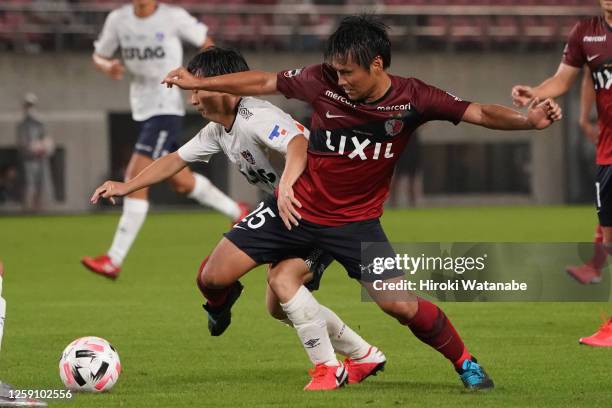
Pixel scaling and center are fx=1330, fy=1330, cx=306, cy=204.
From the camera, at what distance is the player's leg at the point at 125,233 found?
1141 cm

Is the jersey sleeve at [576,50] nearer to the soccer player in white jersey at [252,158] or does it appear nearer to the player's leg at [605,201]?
the player's leg at [605,201]

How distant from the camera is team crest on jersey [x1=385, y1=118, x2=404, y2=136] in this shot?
19.7 ft

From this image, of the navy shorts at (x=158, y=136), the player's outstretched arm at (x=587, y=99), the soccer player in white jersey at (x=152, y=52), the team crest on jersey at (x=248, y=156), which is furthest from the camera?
the soccer player in white jersey at (x=152, y=52)

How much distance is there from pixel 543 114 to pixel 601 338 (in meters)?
2.30

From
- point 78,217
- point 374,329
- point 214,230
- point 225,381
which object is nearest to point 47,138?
point 78,217

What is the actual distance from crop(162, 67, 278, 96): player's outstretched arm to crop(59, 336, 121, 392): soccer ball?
128 centimetres

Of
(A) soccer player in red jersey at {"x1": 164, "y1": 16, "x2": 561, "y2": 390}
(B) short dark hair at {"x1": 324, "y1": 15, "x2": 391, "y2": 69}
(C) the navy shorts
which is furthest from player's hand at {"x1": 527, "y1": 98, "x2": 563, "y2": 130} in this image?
(C) the navy shorts

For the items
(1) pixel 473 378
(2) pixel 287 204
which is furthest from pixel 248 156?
(1) pixel 473 378

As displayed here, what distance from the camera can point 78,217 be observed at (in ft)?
73.3

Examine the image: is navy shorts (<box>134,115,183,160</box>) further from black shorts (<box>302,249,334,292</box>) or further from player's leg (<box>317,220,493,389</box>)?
player's leg (<box>317,220,493,389</box>)

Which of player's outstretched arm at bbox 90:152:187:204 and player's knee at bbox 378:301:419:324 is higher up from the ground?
player's outstretched arm at bbox 90:152:187:204

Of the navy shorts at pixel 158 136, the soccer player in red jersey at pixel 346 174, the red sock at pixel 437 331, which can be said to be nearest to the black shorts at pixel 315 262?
the soccer player in red jersey at pixel 346 174

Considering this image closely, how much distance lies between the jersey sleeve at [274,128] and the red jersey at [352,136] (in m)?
0.15

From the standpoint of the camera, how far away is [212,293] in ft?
21.7
